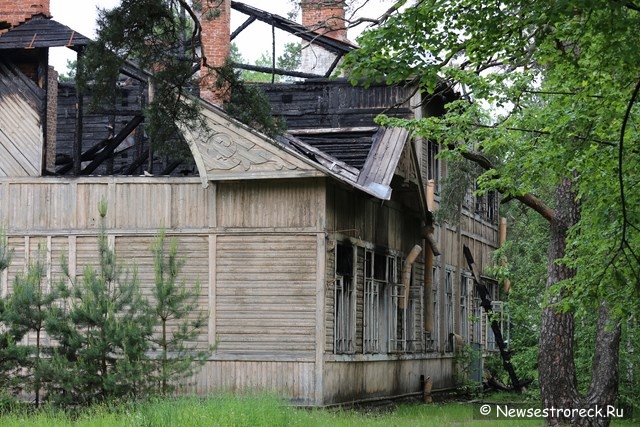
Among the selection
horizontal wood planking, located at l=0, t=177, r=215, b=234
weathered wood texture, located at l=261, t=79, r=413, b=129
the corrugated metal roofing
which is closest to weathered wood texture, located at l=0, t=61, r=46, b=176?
horizontal wood planking, located at l=0, t=177, r=215, b=234

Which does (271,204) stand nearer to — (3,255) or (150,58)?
(3,255)

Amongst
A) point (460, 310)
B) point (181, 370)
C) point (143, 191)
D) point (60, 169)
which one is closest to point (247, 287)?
point (143, 191)

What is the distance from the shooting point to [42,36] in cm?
2281

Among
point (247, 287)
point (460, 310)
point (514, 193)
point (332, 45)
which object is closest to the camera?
point (514, 193)

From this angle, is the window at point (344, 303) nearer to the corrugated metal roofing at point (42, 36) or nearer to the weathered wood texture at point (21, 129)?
the weathered wood texture at point (21, 129)

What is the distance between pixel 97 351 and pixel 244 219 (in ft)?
17.8

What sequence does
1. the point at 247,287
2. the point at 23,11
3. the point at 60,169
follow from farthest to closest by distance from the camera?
the point at 60,169 < the point at 23,11 < the point at 247,287

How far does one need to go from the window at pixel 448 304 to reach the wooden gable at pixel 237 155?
36.6 ft

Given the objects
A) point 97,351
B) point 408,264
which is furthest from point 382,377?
point 97,351

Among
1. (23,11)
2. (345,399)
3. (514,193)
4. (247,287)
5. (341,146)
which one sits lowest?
(345,399)

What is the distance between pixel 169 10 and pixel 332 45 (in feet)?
43.8

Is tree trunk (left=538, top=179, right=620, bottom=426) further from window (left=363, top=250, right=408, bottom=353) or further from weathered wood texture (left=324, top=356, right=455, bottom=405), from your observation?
window (left=363, top=250, right=408, bottom=353)

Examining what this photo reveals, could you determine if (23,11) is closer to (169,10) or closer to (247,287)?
(247,287)

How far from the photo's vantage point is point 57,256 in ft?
73.7
